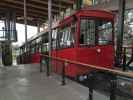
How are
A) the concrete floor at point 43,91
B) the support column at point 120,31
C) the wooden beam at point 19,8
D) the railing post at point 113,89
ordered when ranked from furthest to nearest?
the wooden beam at point 19,8, the support column at point 120,31, the concrete floor at point 43,91, the railing post at point 113,89

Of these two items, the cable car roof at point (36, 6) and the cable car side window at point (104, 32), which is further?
the cable car roof at point (36, 6)

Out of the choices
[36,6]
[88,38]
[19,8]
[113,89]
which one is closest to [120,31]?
[88,38]

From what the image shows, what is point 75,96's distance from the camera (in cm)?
669

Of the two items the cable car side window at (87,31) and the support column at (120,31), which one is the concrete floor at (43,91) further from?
the support column at (120,31)

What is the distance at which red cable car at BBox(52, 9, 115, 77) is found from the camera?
9.99m

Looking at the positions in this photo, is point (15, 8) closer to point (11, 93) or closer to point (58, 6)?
point (58, 6)

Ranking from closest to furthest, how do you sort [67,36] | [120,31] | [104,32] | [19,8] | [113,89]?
[113,89] → [104,32] → [67,36] → [120,31] → [19,8]

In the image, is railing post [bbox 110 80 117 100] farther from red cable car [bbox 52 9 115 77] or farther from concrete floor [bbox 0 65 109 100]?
red cable car [bbox 52 9 115 77]

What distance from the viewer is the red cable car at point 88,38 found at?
999 centimetres

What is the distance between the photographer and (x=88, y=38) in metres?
10.3

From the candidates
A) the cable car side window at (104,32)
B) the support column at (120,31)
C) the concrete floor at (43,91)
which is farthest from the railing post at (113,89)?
the support column at (120,31)

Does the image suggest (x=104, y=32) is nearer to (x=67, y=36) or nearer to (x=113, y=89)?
(x=67, y=36)

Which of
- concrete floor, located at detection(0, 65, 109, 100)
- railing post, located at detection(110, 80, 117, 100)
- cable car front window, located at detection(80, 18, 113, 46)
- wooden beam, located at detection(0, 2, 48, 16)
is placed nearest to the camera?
railing post, located at detection(110, 80, 117, 100)

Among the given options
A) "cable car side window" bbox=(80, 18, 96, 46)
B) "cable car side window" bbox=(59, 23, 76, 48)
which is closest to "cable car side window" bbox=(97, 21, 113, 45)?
"cable car side window" bbox=(80, 18, 96, 46)
